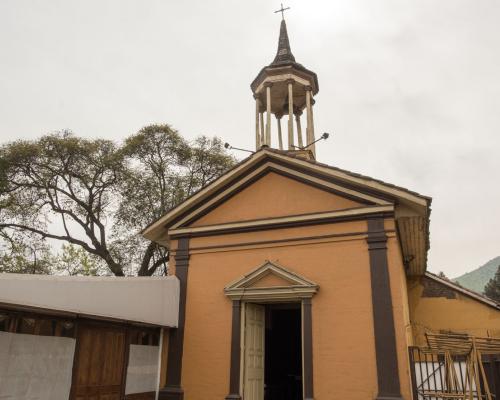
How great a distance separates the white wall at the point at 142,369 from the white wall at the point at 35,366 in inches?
67.3

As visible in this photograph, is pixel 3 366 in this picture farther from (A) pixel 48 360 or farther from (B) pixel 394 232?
(B) pixel 394 232

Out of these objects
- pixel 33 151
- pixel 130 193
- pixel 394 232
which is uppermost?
pixel 33 151

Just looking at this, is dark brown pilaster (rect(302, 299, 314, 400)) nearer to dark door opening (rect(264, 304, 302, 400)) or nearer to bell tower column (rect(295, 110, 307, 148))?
dark door opening (rect(264, 304, 302, 400))

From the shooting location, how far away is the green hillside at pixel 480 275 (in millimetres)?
156750

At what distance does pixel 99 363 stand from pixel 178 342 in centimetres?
225

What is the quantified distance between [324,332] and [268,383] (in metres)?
5.85

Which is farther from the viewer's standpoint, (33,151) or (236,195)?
(33,151)

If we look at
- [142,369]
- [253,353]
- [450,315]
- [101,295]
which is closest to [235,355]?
[253,353]

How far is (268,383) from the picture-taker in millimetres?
13648

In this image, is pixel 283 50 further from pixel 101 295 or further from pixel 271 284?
pixel 101 295

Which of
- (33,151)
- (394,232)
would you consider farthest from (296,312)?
(33,151)

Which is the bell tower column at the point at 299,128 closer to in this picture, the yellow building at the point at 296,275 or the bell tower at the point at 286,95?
the bell tower at the point at 286,95

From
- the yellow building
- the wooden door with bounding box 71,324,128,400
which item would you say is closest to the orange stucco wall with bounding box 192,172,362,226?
the yellow building

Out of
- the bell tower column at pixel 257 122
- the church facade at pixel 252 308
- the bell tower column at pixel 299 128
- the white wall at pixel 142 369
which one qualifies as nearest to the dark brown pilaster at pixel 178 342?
the church facade at pixel 252 308
